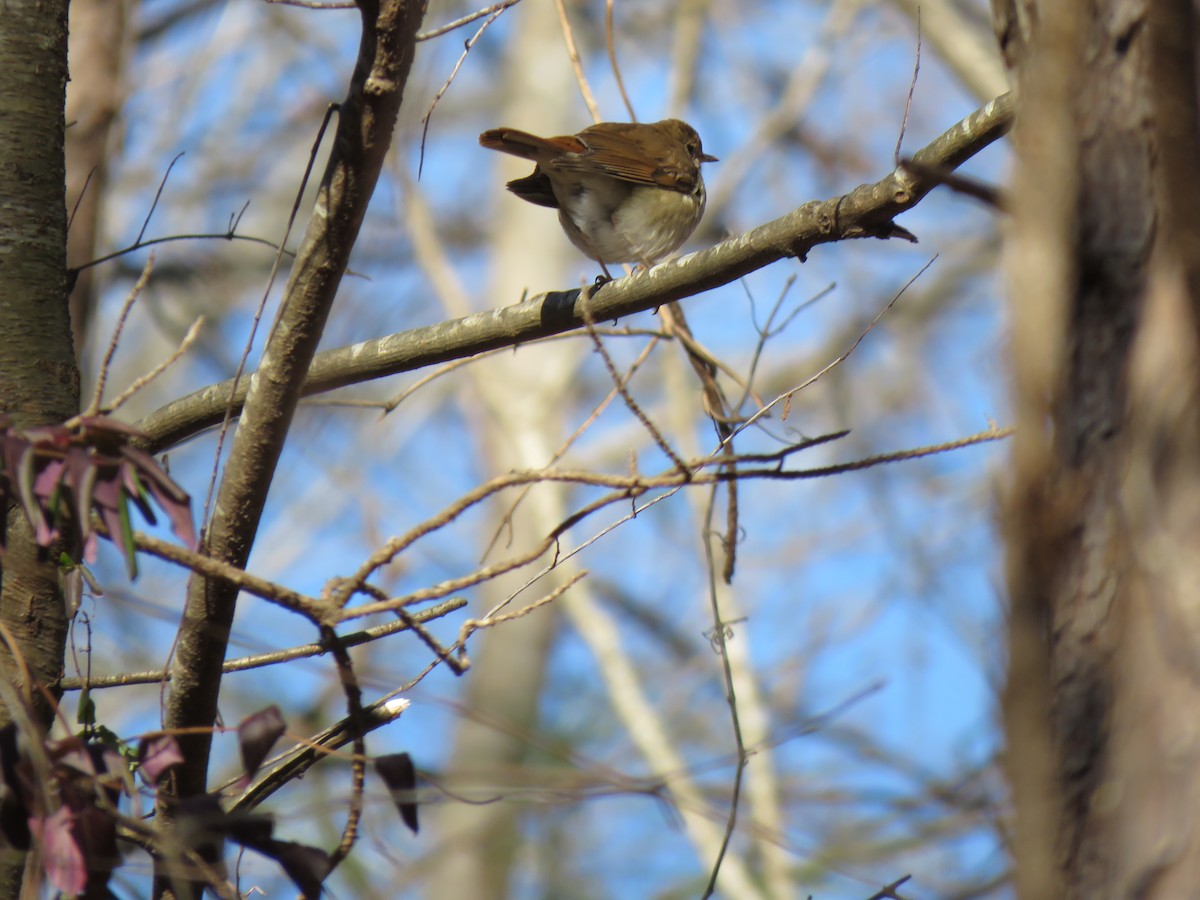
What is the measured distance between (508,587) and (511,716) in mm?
1239

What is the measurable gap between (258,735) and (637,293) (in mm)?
1267

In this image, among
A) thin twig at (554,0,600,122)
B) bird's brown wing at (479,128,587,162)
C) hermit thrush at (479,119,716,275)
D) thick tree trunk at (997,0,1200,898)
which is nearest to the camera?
thick tree trunk at (997,0,1200,898)

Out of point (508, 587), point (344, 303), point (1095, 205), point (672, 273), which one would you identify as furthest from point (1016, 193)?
point (508, 587)

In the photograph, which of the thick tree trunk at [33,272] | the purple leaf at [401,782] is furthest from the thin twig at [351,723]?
the thick tree trunk at [33,272]

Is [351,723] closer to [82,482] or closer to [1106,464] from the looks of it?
[82,482]

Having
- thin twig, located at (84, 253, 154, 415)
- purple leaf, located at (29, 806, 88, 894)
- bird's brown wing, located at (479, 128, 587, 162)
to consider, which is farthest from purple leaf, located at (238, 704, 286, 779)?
bird's brown wing, located at (479, 128, 587, 162)

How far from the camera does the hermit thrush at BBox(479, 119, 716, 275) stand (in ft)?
14.4

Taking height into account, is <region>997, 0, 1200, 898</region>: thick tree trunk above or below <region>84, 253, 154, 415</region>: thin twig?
below

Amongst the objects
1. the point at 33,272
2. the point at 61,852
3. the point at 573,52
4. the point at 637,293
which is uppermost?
the point at 573,52

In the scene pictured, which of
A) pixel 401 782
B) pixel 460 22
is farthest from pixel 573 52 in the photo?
pixel 401 782

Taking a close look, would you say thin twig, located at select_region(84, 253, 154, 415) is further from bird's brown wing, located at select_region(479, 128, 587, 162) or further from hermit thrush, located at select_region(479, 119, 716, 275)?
hermit thrush, located at select_region(479, 119, 716, 275)

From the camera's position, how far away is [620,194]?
4523 millimetres

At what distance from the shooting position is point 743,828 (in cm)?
184

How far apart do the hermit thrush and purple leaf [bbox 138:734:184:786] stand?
293cm
